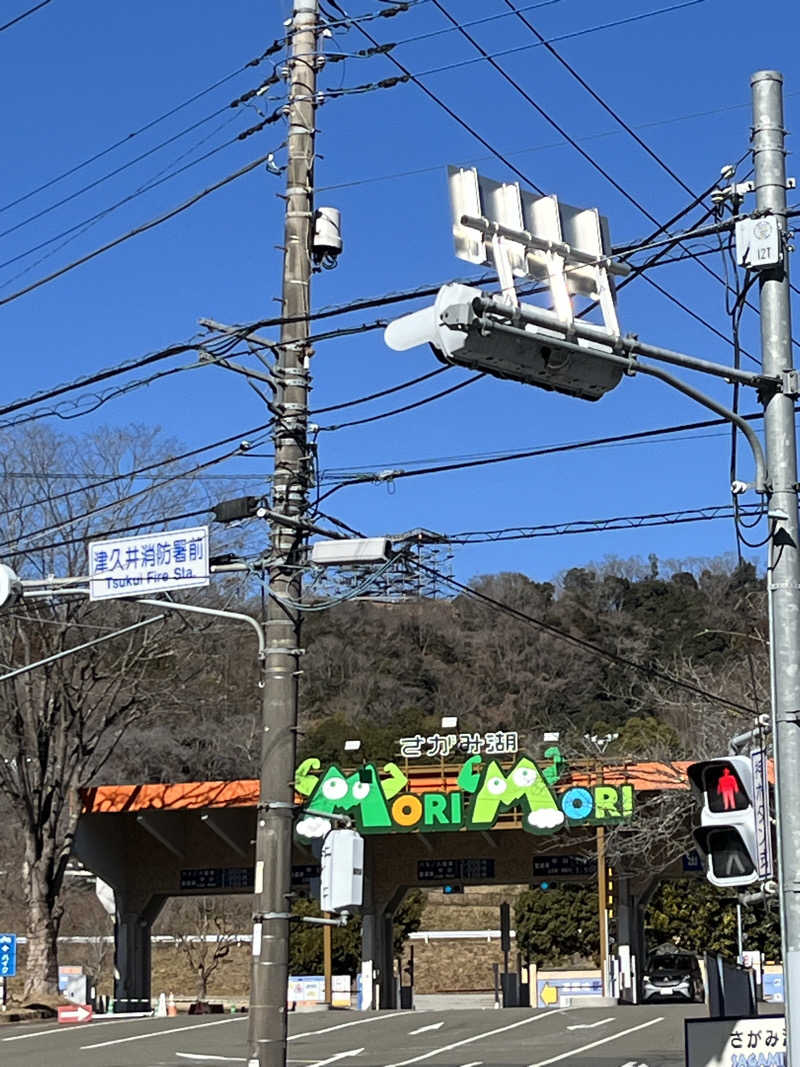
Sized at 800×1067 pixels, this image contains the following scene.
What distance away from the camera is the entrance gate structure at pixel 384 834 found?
37781 mm

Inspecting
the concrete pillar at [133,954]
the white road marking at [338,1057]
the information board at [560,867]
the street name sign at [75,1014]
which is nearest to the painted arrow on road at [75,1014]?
the street name sign at [75,1014]

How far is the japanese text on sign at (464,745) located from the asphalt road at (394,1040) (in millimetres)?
8267

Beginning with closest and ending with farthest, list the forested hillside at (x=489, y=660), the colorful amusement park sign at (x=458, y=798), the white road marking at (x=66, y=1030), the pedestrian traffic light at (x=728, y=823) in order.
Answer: the pedestrian traffic light at (x=728, y=823), the white road marking at (x=66, y=1030), the colorful amusement park sign at (x=458, y=798), the forested hillside at (x=489, y=660)

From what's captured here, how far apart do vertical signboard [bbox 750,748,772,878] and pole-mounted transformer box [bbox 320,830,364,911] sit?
457 centimetres

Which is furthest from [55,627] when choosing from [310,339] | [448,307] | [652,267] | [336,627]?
[336,627]

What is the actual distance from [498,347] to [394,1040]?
20644 mm

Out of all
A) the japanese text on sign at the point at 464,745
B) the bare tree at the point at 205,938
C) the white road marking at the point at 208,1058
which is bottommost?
the bare tree at the point at 205,938

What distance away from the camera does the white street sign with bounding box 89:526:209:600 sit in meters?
16.1

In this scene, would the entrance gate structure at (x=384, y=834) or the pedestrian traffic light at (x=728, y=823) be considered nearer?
the pedestrian traffic light at (x=728, y=823)

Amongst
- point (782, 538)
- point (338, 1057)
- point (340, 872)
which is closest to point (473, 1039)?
point (338, 1057)

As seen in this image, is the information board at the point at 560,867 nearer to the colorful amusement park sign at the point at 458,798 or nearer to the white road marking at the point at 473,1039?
the colorful amusement park sign at the point at 458,798

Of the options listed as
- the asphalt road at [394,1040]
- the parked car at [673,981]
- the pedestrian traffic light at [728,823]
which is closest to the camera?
the pedestrian traffic light at [728,823]

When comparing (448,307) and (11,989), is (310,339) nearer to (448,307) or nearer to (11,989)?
(448,307)

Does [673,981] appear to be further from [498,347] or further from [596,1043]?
[498,347]
